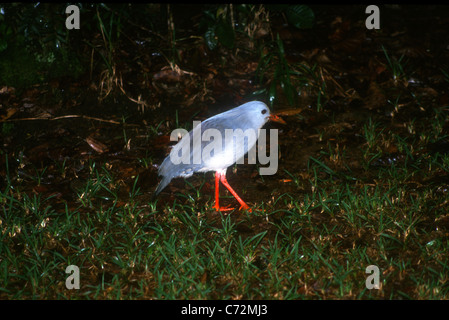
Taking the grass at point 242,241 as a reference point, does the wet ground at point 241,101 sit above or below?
above

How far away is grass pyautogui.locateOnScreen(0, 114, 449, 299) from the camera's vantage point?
3.30 metres

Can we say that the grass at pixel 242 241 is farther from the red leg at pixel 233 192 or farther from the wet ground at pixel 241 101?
the wet ground at pixel 241 101

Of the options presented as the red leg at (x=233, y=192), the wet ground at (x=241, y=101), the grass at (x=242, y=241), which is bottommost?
the grass at (x=242, y=241)

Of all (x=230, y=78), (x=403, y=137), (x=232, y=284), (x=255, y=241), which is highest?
(x=230, y=78)

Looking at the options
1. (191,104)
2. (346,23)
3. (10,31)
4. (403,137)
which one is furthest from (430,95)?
(10,31)

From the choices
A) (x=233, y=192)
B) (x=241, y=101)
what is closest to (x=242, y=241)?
(x=233, y=192)

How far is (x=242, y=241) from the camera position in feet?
12.4

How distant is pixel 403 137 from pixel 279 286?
263 centimetres

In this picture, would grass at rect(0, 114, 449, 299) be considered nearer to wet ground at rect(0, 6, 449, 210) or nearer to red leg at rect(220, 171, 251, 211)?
red leg at rect(220, 171, 251, 211)

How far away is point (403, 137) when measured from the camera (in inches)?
196

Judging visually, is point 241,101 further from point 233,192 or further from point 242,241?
point 242,241

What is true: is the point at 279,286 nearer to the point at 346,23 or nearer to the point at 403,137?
the point at 403,137

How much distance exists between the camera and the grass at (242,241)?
3301 mm

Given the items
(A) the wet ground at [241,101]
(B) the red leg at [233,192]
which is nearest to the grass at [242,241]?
(B) the red leg at [233,192]
